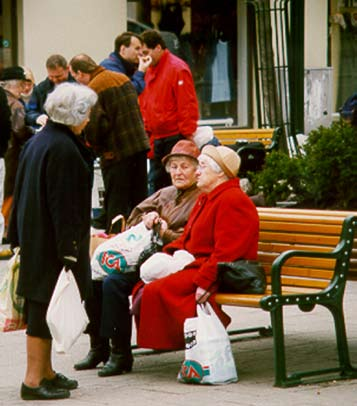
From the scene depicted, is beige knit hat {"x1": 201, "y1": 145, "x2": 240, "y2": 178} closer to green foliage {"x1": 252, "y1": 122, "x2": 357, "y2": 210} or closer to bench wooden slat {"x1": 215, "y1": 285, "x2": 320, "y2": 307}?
bench wooden slat {"x1": 215, "y1": 285, "x2": 320, "y2": 307}

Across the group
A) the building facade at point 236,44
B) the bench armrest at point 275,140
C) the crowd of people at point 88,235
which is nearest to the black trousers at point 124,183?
the bench armrest at point 275,140

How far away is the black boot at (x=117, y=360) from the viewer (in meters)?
7.87

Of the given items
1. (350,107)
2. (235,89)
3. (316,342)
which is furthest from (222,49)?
(316,342)

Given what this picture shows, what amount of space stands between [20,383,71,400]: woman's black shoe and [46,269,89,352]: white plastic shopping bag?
0.76ft

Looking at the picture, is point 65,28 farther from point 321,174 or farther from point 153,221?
point 153,221

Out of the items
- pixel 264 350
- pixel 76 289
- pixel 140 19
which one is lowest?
pixel 264 350

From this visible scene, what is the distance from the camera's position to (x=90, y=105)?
7402mm

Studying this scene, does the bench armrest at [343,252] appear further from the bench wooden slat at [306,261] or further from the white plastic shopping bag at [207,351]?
the white plastic shopping bag at [207,351]

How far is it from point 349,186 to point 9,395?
4.17 meters

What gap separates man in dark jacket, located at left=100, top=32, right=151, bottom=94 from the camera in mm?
12992

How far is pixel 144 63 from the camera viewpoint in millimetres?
12727

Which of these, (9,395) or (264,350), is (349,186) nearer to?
(264,350)

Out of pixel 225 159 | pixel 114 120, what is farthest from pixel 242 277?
pixel 114 120

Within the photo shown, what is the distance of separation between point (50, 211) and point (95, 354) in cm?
126
